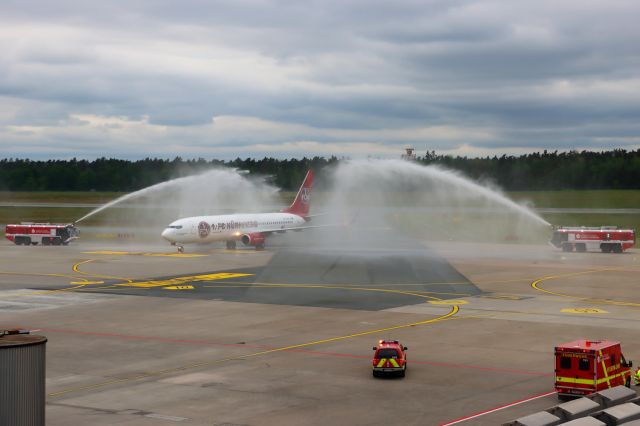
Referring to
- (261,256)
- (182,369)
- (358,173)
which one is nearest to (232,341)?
(182,369)

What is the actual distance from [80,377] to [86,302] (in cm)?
2393

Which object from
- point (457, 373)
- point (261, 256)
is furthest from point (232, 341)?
point (261, 256)

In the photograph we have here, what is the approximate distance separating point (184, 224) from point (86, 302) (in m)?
42.8

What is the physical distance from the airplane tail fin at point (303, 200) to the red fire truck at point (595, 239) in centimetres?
3670

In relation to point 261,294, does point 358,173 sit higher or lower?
higher

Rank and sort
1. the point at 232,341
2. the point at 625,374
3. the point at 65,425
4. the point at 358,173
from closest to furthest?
the point at 65,425, the point at 625,374, the point at 232,341, the point at 358,173

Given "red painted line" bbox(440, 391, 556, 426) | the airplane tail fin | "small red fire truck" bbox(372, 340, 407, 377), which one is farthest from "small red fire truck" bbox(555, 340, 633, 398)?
the airplane tail fin

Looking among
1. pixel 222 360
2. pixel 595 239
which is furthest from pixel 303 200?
pixel 222 360

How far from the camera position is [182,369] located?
122 feet

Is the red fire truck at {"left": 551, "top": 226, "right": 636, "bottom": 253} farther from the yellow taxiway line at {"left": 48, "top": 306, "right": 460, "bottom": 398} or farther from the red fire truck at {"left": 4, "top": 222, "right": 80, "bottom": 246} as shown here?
the red fire truck at {"left": 4, "top": 222, "right": 80, "bottom": 246}

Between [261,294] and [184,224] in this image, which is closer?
[261,294]

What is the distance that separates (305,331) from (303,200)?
7636 centimetres

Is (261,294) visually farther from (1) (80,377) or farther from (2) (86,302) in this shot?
(1) (80,377)

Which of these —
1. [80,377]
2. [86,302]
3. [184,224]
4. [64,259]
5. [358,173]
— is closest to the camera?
[80,377]
